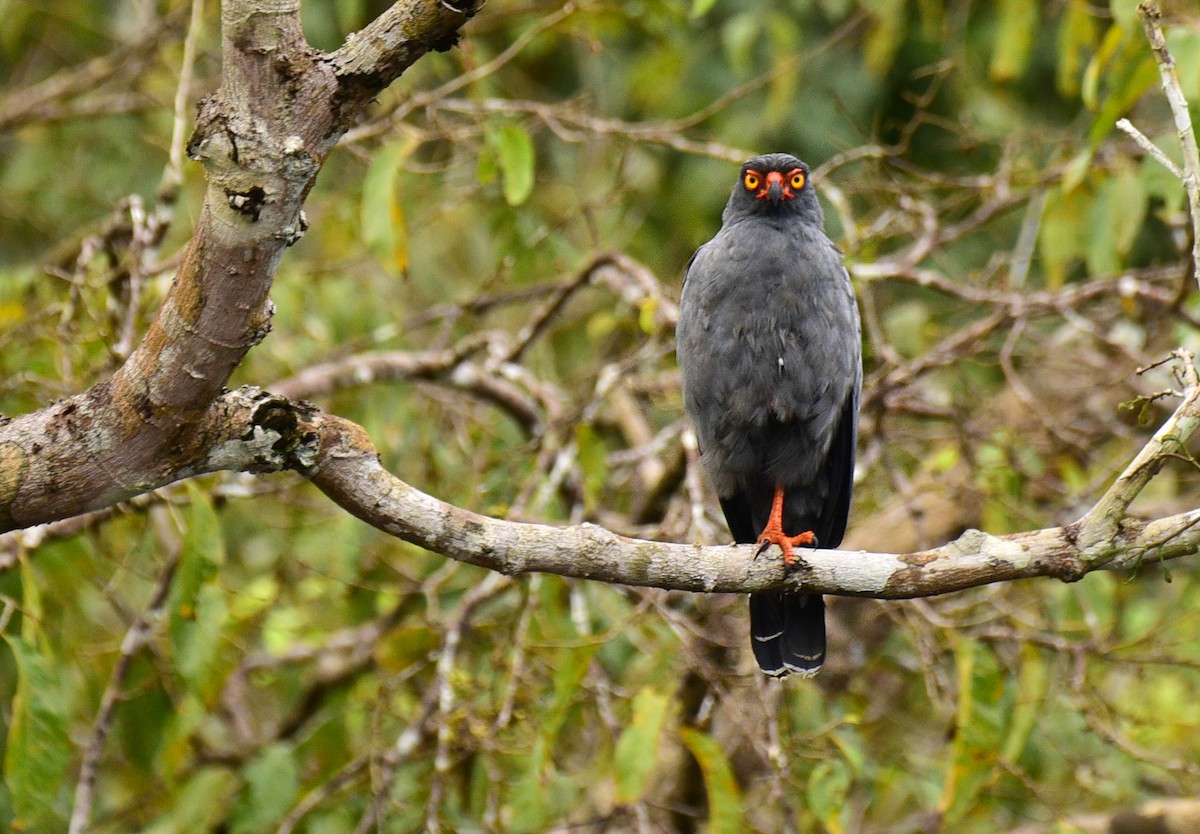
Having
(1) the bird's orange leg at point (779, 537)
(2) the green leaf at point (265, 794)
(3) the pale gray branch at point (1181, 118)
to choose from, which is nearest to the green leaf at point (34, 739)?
(2) the green leaf at point (265, 794)

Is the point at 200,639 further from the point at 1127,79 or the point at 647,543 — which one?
the point at 1127,79

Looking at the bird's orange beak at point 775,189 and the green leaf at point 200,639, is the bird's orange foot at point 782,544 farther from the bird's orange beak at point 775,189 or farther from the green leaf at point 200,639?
the green leaf at point 200,639

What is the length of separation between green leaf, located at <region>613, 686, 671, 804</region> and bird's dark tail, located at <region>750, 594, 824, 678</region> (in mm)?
470

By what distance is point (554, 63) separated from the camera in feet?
24.2

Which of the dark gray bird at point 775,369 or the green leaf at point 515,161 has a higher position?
the green leaf at point 515,161

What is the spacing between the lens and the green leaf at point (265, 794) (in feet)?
13.0

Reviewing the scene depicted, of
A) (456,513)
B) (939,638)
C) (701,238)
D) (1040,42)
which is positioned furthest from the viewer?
(1040,42)

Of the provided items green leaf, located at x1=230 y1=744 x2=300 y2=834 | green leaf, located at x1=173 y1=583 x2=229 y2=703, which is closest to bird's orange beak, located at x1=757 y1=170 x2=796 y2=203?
green leaf, located at x1=173 y1=583 x2=229 y2=703

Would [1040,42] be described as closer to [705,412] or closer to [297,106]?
[705,412]

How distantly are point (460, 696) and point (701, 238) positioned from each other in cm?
326

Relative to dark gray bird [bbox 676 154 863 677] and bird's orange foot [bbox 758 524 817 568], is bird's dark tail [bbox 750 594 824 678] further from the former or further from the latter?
bird's orange foot [bbox 758 524 817 568]

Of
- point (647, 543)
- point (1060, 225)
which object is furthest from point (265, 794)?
point (1060, 225)

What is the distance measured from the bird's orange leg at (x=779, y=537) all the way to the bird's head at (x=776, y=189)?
91 cm

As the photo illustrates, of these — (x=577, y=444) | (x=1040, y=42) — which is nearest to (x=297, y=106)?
(x=577, y=444)
